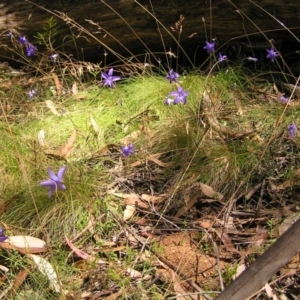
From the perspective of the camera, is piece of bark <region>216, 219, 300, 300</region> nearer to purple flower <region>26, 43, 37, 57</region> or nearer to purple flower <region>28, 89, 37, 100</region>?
purple flower <region>28, 89, 37, 100</region>

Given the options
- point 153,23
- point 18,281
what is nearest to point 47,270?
point 18,281

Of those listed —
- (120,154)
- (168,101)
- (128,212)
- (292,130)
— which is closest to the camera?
(128,212)

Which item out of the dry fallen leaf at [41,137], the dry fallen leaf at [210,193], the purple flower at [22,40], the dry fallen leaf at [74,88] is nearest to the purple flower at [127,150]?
the dry fallen leaf at [210,193]

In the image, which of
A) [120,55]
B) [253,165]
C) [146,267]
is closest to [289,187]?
[253,165]

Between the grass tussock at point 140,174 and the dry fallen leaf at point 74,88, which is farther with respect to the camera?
the dry fallen leaf at point 74,88

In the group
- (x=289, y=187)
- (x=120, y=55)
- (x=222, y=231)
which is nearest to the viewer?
(x=222, y=231)

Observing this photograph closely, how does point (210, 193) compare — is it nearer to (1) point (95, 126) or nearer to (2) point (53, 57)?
(1) point (95, 126)

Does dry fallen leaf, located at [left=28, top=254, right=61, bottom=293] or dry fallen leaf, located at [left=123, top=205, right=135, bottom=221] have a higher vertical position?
dry fallen leaf, located at [left=28, top=254, right=61, bottom=293]

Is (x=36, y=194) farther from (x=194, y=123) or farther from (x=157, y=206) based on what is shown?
(x=194, y=123)

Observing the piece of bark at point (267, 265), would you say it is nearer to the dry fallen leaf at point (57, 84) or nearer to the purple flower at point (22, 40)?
the dry fallen leaf at point (57, 84)

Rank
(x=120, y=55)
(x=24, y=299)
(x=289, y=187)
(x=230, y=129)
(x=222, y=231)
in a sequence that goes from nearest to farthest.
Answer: (x=24, y=299) < (x=222, y=231) < (x=289, y=187) < (x=230, y=129) < (x=120, y=55)

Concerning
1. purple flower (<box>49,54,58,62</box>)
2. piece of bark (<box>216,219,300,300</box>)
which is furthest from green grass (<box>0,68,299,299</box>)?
piece of bark (<box>216,219,300,300</box>)
